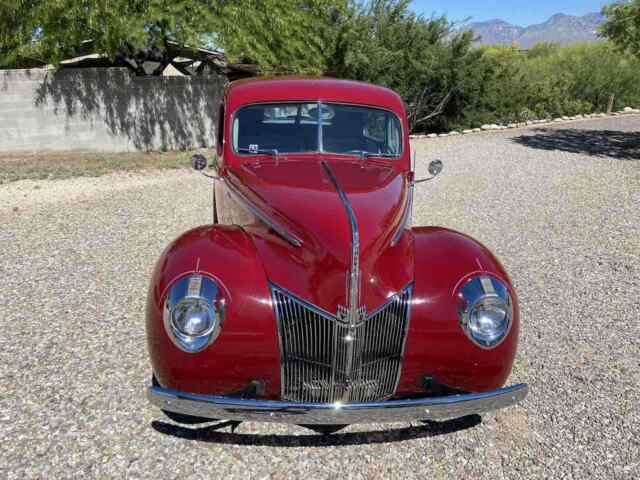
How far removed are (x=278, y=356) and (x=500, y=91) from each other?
→ 681 inches

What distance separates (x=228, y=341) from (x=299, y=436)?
79 centimetres

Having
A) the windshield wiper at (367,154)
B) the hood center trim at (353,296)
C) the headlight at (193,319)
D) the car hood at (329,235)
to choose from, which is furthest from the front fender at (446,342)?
the windshield wiper at (367,154)

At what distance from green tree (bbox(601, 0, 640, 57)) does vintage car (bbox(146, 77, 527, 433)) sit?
11900 mm

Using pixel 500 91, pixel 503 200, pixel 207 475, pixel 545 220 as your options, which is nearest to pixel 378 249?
pixel 207 475

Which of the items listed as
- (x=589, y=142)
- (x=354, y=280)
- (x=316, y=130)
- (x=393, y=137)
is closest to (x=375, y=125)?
(x=393, y=137)

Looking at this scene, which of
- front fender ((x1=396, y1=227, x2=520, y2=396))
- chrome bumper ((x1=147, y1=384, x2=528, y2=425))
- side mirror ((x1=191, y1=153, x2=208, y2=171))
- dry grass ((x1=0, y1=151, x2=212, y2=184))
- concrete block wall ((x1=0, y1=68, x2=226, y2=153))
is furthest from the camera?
concrete block wall ((x1=0, y1=68, x2=226, y2=153))

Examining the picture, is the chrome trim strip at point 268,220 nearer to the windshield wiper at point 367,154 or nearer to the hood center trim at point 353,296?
the hood center trim at point 353,296

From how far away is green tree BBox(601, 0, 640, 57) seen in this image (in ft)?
37.4

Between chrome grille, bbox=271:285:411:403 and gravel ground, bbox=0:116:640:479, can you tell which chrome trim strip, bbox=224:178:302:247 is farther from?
gravel ground, bbox=0:116:640:479

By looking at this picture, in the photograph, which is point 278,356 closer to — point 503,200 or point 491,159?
point 503,200

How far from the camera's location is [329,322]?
2.28 metres

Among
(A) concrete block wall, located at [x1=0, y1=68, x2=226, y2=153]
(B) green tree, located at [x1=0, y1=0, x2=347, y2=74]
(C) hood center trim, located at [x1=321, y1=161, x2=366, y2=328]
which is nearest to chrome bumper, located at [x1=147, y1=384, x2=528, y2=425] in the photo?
(C) hood center trim, located at [x1=321, y1=161, x2=366, y2=328]

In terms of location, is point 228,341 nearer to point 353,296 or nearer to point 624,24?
point 353,296

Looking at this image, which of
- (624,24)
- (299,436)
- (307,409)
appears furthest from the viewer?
(624,24)
